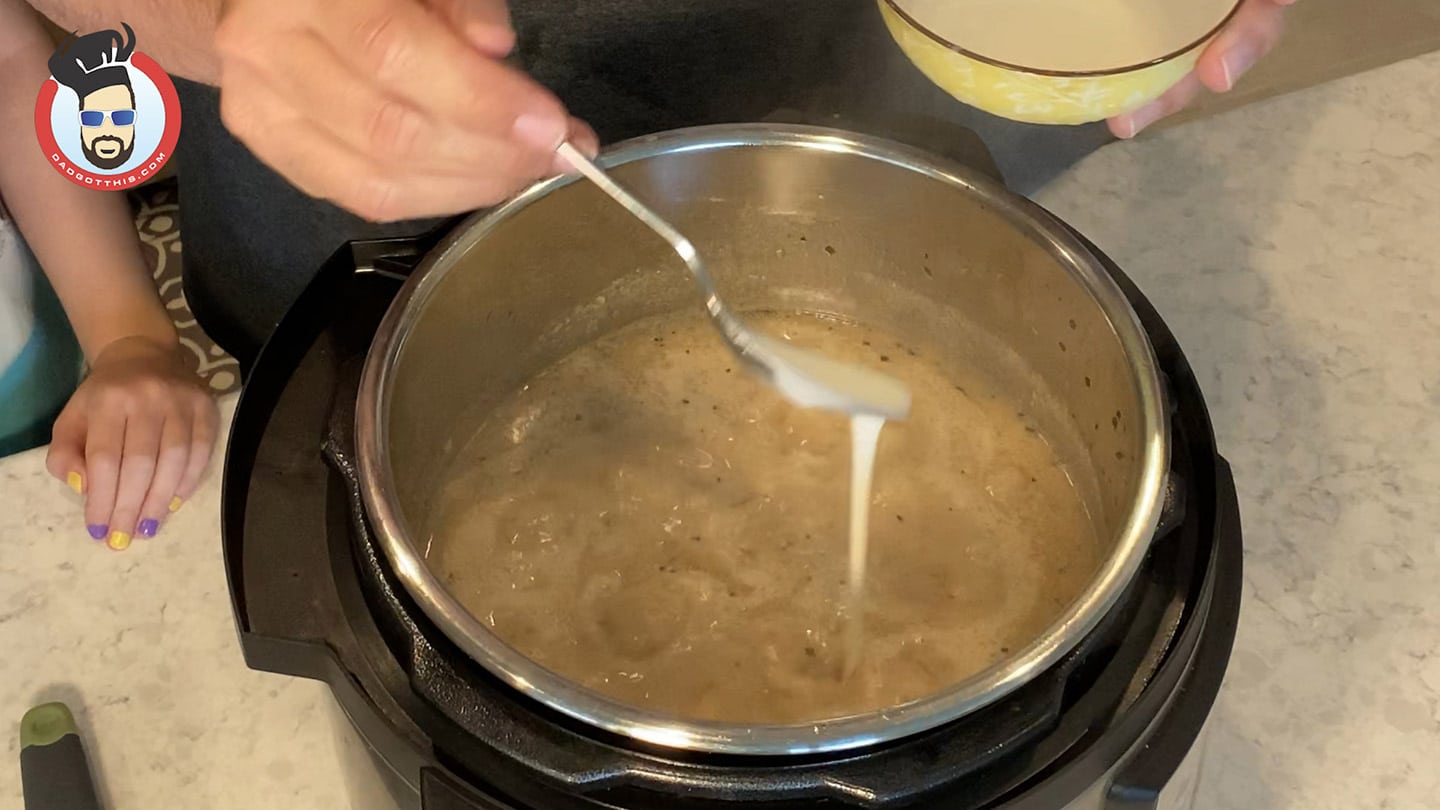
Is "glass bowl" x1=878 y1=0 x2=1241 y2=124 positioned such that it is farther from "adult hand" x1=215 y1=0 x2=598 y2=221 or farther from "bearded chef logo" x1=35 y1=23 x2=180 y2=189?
"bearded chef logo" x1=35 y1=23 x2=180 y2=189

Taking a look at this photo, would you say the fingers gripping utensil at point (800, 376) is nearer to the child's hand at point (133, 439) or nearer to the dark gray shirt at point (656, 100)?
the dark gray shirt at point (656, 100)

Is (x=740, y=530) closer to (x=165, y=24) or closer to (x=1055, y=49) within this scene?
(x=1055, y=49)

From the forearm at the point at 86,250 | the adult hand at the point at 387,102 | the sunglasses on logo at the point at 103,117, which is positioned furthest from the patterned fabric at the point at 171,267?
the adult hand at the point at 387,102

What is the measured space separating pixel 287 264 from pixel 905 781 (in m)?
0.84

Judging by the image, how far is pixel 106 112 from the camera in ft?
3.00

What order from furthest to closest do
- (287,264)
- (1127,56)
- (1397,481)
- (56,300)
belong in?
(56,300) < (287,264) < (1397,481) < (1127,56)

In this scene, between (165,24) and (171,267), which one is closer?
(165,24)

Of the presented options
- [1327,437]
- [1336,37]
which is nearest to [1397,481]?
[1327,437]

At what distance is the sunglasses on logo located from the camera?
2.99 feet

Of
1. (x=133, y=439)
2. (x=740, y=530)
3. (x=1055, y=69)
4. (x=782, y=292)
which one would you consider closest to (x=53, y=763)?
(x=133, y=439)

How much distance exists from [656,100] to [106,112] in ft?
1.34

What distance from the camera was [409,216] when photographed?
2.00ft

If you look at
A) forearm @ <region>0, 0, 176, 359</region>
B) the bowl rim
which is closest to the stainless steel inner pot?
the bowl rim

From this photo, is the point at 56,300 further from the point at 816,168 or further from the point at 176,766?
the point at 816,168
